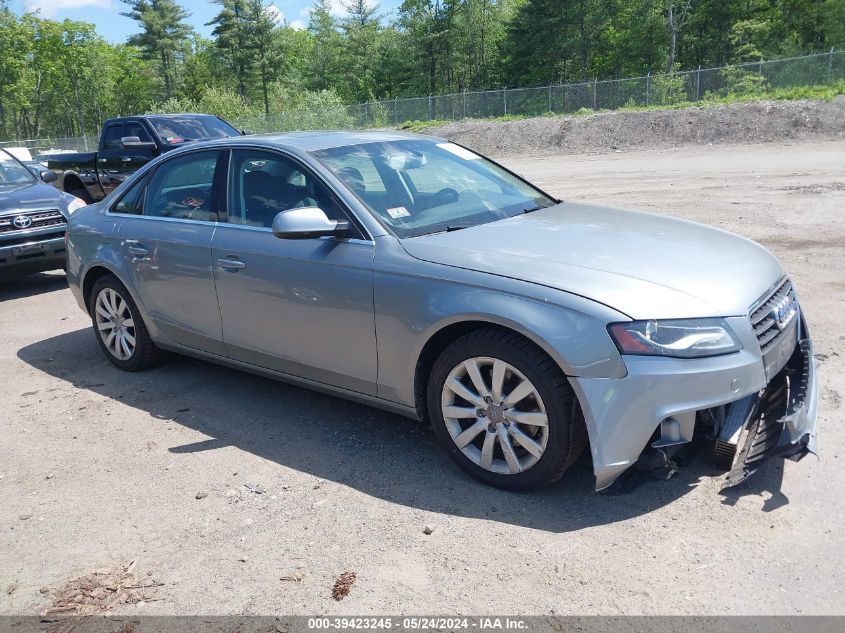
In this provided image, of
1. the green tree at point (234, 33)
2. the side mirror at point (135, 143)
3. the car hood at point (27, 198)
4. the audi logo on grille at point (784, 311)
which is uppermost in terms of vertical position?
the green tree at point (234, 33)

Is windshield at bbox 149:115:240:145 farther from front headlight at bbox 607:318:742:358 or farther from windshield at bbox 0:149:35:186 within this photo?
front headlight at bbox 607:318:742:358

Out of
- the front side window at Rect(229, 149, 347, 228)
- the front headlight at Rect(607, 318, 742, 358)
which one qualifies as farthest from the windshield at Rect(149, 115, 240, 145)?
the front headlight at Rect(607, 318, 742, 358)

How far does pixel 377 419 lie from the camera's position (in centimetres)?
457

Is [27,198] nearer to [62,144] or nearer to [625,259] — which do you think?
[625,259]

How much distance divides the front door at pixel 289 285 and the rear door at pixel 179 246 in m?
0.13

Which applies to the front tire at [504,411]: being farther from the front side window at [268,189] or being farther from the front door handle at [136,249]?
the front door handle at [136,249]

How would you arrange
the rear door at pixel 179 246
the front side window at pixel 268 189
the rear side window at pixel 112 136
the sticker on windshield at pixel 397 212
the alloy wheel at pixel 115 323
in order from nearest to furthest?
the sticker on windshield at pixel 397 212
the front side window at pixel 268 189
the rear door at pixel 179 246
the alloy wheel at pixel 115 323
the rear side window at pixel 112 136

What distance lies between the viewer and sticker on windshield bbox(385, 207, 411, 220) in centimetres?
404

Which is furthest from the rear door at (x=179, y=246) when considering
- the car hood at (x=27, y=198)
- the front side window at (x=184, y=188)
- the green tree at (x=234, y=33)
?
the green tree at (x=234, y=33)

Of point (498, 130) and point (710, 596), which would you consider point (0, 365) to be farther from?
point (498, 130)

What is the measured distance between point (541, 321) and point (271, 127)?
4250 cm

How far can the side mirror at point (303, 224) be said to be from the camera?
151 inches

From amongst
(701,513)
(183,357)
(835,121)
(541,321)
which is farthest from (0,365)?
(835,121)

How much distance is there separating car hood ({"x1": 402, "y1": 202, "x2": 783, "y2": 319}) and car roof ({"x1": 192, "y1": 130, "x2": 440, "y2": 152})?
109 centimetres
